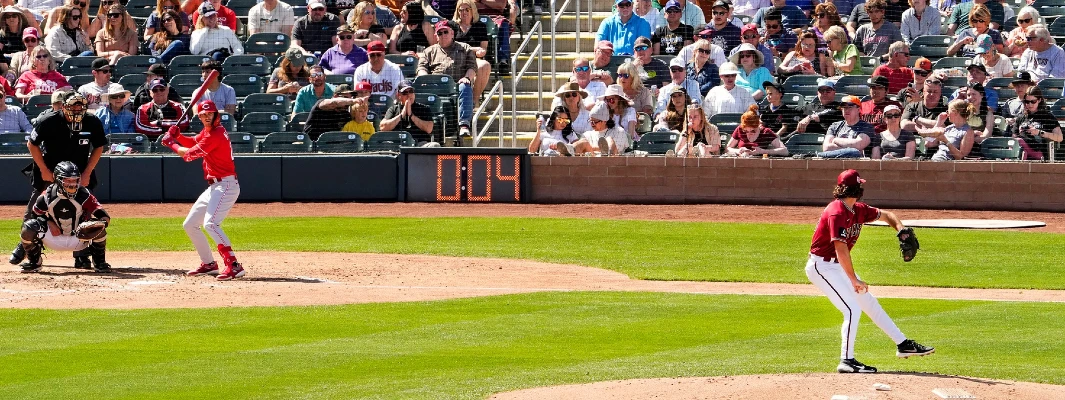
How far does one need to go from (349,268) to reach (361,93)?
19.7ft

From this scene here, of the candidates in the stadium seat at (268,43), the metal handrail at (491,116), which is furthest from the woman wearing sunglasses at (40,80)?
the metal handrail at (491,116)

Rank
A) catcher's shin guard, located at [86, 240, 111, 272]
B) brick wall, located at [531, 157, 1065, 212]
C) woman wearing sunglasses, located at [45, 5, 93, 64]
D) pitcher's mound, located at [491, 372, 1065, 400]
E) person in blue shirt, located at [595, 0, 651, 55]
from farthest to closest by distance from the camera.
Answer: woman wearing sunglasses, located at [45, 5, 93, 64], person in blue shirt, located at [595, 0, 651, 55], brick wall, located at [531, 157, 1065, 212], catcher's shin guard, located at [86, 240, 111, 272], pitcher's mound, located at [491, 372, 1065, 400]

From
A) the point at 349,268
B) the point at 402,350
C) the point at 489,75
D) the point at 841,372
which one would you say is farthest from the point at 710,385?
the point at 489,75

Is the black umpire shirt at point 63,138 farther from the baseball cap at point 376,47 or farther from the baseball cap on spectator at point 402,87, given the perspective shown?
the baseball cap at point 376,47

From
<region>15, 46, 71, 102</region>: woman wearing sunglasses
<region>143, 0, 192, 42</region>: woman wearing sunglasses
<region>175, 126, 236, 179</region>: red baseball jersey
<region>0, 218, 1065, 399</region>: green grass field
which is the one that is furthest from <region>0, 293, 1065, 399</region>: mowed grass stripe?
<region>143, 0, 192, 42</region>: woman wearing sunglasses

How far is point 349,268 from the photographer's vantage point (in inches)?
531

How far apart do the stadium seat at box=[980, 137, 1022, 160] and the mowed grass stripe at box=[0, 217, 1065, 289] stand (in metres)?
1.75

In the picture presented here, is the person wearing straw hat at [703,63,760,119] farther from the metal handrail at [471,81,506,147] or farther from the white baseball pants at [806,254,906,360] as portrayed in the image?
the white baseball pants at [806,254,906,360]

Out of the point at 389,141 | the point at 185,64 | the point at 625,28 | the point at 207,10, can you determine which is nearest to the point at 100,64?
the point at 185,64

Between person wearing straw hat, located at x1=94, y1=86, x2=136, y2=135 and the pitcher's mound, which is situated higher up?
person wearing straw hat, located at x1=94, y1=86, x2=136, y2=135

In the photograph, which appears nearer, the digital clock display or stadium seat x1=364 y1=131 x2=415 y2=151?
the digital clock display

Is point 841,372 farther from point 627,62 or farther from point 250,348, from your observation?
point 627,62

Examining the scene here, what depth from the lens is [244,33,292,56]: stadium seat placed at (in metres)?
20.9

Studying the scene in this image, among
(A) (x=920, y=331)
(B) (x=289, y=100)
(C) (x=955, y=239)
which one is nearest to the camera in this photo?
(A) (x=920, y=331)
